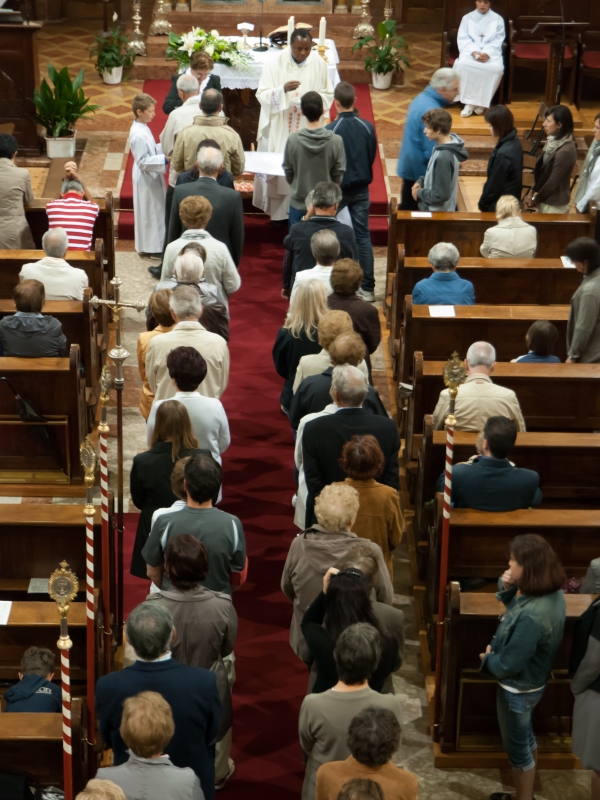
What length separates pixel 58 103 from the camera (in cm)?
1116

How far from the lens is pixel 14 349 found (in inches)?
263

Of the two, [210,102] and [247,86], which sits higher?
[210,102]

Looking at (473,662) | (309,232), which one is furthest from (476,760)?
(309,232)

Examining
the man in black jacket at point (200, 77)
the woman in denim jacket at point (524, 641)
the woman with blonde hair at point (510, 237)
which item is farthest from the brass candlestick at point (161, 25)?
the woman in denim jacket at point (524, 641)

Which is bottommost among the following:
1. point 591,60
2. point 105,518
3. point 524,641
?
point 524,641

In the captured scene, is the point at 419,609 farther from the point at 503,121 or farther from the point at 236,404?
the point at 503,121

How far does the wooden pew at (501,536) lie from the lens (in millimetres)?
5207

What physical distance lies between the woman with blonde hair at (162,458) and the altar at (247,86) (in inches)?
232

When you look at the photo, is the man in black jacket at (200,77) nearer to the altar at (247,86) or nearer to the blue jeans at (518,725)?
the altar at (247,86)

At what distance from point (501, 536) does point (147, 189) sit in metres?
4.98

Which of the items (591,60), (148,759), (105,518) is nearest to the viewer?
(148,759)

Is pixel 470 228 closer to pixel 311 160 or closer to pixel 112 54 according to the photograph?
pixel 311 160

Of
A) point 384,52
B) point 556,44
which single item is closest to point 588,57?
point 556,44

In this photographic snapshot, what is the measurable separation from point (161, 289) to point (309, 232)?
1.27m
